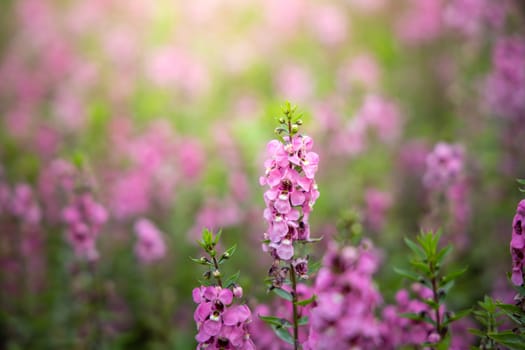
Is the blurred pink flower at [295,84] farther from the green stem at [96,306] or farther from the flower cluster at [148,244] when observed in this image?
the green stem at [96,306]

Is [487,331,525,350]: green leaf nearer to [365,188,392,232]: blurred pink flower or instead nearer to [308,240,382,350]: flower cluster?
[308,240,382,350]: flower cluster

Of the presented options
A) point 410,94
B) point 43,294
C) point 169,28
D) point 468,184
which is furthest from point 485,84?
point 169,28

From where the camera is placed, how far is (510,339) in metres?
2.10

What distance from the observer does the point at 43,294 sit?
4551mm

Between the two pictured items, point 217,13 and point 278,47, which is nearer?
point 278,47

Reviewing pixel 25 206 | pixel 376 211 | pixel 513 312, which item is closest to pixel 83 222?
pixel 25 206

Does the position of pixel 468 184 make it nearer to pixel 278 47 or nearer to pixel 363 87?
pixel 363 87

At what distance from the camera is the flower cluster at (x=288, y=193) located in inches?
83.3

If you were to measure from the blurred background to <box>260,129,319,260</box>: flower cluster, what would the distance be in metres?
0.33

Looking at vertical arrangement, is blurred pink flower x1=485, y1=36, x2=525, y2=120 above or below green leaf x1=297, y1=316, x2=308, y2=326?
above

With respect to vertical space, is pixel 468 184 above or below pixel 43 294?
above

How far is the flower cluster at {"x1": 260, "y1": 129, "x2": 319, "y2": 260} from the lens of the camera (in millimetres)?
2115

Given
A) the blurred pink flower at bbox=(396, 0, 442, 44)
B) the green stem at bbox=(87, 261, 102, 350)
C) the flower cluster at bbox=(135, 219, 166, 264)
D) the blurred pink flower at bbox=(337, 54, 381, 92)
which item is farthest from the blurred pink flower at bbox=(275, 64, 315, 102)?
the green stem at bbox=(87, 261, 102, 350)

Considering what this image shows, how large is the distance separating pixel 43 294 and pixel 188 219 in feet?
5.25
